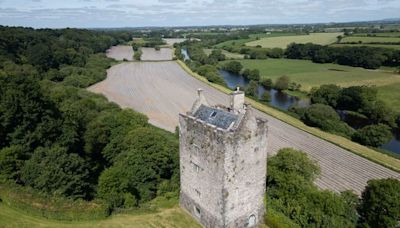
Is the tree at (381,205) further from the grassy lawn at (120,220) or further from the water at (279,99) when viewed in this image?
the water at (279,99)

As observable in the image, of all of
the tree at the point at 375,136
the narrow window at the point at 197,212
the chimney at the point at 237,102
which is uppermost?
the chimney at the point at 237,102

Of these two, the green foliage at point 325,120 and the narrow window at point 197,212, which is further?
the green foliage at point 325,120

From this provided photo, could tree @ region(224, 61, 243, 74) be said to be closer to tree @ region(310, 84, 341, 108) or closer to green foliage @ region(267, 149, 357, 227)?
tree @ region(310, 84, 341, 108)

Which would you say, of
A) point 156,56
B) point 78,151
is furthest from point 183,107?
point 156,56

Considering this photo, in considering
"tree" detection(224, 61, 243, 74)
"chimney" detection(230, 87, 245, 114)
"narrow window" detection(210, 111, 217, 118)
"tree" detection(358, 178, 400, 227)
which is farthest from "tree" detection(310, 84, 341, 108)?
"narrow window" detection(210, 111, 217, 118)

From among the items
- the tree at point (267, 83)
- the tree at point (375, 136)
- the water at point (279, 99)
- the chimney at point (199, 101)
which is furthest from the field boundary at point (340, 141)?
the chimney at point (199, 101)

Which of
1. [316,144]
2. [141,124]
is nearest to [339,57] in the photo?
[316,144]
